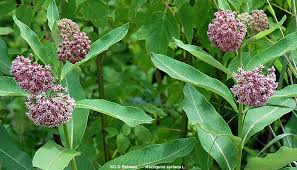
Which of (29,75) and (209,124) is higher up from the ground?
(29,75)

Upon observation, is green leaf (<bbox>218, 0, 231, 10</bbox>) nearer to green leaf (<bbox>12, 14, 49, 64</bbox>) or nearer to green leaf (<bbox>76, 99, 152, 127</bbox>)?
green leaf (<bbox>76, 99, 152, 127</bbox>)

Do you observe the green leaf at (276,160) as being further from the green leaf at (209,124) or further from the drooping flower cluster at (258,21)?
the drooping flower cluster at (258,21)

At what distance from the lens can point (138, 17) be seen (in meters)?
2.82

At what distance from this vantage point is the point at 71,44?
201 cm

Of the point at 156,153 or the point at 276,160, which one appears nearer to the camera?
the point at 276,160

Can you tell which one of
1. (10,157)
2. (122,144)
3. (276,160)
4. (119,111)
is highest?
(119,111)

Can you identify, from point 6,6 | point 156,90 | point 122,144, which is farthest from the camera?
point 156,90

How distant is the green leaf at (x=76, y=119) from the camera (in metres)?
2.36

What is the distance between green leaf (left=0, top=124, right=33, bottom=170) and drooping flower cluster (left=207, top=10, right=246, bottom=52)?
3.24ft

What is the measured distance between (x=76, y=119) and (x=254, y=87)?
747 mm

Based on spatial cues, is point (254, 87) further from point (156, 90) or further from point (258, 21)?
point (156, 90)

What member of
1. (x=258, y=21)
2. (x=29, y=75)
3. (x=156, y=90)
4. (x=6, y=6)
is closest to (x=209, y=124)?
(x=258, y=21)

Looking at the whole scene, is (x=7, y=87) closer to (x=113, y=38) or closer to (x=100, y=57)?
(x=113, y=38)

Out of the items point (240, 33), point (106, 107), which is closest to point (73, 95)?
point (106, 107)
